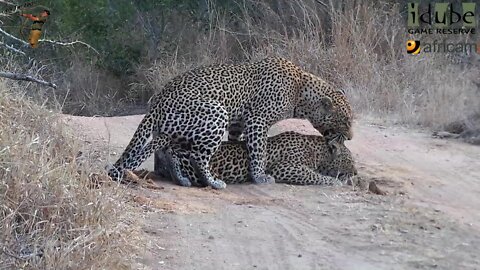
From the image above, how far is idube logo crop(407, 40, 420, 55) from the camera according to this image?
38.5 ft

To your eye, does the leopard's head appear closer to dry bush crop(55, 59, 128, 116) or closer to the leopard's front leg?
the leopard's front leg

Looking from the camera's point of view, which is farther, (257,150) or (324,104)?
(324,104)

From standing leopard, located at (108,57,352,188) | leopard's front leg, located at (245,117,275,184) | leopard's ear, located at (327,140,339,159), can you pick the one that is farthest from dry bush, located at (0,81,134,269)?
leopard's ear, located at (327,140,339,159)

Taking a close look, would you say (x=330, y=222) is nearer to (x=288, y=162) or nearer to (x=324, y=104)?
(x=288, y=162)

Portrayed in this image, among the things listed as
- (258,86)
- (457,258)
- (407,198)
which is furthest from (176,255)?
(258,86)

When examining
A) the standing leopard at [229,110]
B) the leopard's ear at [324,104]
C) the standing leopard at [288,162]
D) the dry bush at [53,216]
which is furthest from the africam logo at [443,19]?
the dry bush at [53,216]

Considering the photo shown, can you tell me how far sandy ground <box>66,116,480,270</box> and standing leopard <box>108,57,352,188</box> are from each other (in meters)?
0.36

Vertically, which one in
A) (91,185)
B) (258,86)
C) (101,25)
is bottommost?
(91,185)

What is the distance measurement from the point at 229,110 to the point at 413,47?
188 inches

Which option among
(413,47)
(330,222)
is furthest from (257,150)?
(413,47)

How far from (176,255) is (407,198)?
2353 millimetres

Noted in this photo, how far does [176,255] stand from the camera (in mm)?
5473

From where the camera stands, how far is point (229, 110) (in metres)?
7.85

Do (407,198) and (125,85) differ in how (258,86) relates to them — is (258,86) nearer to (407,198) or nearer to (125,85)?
(407,198)
